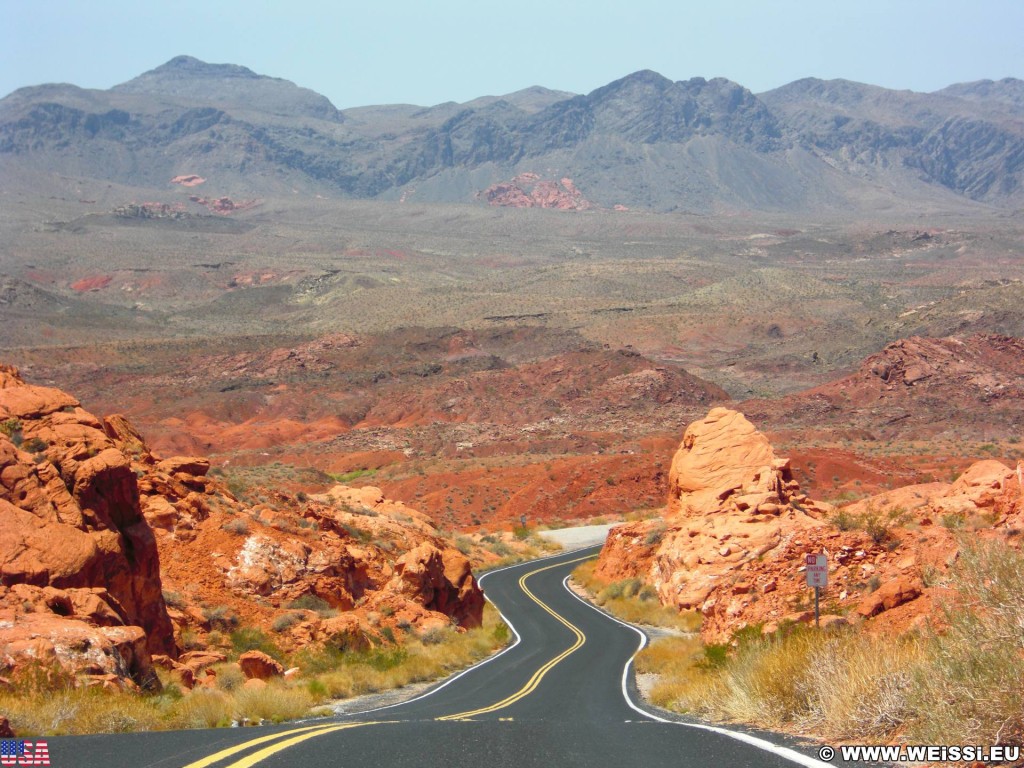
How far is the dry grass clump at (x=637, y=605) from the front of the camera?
1108 inches

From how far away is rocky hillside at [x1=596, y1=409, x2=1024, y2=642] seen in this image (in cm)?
1698

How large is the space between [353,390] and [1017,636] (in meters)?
92.7

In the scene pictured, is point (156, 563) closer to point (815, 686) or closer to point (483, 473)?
point (815, 686)

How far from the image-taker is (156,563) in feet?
49.6

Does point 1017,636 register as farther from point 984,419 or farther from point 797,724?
point 984,419

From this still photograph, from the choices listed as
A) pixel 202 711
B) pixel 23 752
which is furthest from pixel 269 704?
pixel 23 752

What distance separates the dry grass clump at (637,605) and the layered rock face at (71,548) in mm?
15733

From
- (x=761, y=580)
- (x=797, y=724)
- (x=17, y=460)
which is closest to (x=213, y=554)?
(x=17, y=460)

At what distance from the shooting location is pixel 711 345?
122750 mm

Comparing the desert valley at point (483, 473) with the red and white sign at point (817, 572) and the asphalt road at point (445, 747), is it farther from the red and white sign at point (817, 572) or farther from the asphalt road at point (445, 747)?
the asphalt road at point (445, 747)

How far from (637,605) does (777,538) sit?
20.6 ft

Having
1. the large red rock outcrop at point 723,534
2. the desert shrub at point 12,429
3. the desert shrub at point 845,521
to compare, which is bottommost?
the large red rock outcrop at point 723,534

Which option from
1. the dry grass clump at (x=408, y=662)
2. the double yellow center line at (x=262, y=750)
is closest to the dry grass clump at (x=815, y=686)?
the double yellow center line at (x=262, y=750)

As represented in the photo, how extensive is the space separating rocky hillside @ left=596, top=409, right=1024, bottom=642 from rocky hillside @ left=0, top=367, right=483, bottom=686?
19.6ft
